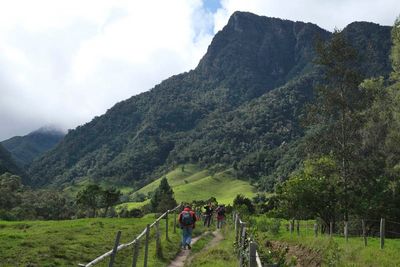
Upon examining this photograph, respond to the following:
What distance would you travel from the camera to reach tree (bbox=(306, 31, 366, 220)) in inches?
1742

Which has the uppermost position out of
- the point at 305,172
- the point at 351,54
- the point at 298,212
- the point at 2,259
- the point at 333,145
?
the point at 351,54

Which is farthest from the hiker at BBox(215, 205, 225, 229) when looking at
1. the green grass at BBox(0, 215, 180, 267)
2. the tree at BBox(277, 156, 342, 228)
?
the green grass at BBox(0, 215, 180, 267)

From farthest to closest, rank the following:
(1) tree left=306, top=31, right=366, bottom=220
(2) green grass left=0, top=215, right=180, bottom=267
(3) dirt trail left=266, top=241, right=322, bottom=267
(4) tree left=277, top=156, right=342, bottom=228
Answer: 1. (1) tree left=306, top=31, right=366, bottom=220
2. (4) tree left=277, top=156, right=342, bottom=228
3. (3) dirt trail left=266, top=241, right=322, bottom=267
4. (2) green grass left=0, top=215, right=180, bottom=267

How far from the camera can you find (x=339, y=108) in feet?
149

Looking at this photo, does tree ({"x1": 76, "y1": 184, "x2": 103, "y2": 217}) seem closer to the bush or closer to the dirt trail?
the bush

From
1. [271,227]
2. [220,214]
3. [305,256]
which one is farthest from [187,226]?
[220,214]

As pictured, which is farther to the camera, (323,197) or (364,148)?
(364,148)

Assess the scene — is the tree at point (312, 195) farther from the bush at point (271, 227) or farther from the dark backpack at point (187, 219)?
the dark backpack at point (187, 219)

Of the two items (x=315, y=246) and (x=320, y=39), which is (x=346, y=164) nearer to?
(x=320, y=39)

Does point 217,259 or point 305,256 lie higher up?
point 217,259

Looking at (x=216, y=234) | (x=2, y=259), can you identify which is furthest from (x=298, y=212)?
(x=2, y=259)

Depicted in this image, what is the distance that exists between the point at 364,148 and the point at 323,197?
1077 cm

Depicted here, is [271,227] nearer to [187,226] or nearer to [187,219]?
[187,219]

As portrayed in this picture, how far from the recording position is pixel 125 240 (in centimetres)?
2836
